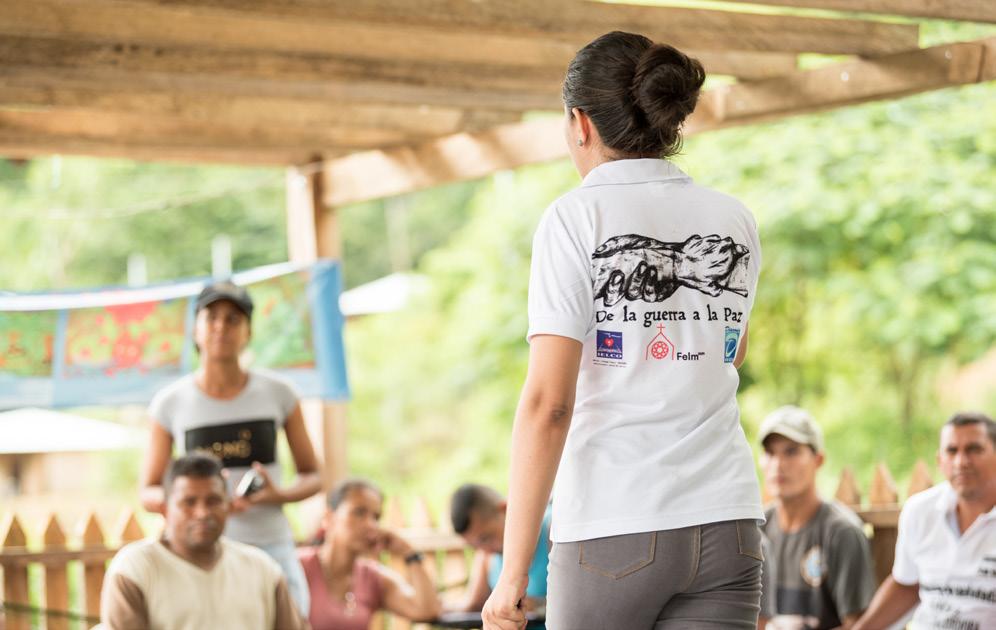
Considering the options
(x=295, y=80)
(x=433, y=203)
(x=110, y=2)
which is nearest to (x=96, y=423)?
(x=295, y=80)

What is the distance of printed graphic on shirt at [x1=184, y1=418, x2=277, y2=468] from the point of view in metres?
5.04

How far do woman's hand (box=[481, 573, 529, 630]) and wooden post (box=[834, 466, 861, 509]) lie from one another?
4320 millimetres

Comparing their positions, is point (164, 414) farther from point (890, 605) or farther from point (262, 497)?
point (890, 605)

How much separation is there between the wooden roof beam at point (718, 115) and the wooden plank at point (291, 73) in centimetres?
29

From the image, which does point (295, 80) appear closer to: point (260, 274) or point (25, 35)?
point (25, 35)

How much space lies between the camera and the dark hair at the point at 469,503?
5.37m

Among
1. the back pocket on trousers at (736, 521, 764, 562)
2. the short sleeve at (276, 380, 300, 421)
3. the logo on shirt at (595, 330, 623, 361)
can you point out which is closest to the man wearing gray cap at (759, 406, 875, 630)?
the short sleeve at (276, 380, 300, 421)

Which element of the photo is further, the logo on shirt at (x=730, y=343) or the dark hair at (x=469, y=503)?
the dark hair at (x=469, y=503)

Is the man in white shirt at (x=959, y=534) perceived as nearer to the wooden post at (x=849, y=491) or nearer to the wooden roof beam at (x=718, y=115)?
the wooden roof beam at (x=718, y=115)

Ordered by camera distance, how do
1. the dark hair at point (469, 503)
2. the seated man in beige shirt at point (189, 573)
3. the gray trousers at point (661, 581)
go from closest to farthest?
the gray trousers at point (661, 581) < the seated man in beige shirt at point (189, 573) < the dark hair at point (469, 503)

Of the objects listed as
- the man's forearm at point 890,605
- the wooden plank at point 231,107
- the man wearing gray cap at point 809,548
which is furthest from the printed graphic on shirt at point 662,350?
the wooden plank at point 231,107

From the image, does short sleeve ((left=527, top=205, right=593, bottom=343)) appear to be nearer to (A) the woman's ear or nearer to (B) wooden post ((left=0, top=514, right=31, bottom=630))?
(A) the woman's ear

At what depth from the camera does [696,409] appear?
2344 millimetres

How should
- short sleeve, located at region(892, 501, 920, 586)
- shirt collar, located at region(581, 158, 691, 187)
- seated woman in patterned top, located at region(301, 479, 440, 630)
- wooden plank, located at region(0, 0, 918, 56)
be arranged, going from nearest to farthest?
1. shirt collar, located at region(581, 158, 691, 187)
2. wooden plank, located at region(0, 0, 918, 56)
3. short sleeve, located at region(892, 501, 920, 586)
4. seated woman in patterned top, located at region(301, 479, 440, 630)
